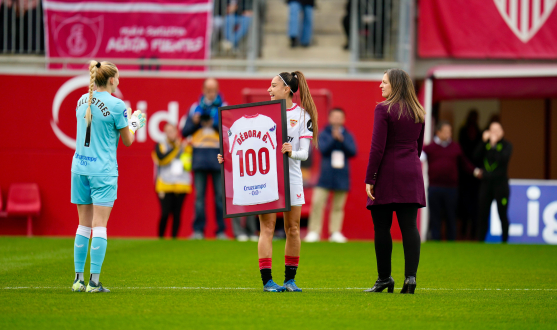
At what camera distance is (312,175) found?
14414 mm

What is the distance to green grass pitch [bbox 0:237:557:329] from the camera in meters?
5.14

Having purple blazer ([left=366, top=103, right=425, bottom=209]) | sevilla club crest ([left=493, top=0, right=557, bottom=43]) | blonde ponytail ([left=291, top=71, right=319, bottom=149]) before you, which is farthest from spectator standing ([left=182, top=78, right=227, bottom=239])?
purple blazer ([left=366, top=103, right=425, bottom=209])

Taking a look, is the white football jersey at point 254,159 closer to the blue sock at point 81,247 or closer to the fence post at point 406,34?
the blue sock at point 81,247

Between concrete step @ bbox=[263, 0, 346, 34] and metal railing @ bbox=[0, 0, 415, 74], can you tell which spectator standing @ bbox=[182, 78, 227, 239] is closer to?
metal railing @ bbox=[0, 0, 415, 74]

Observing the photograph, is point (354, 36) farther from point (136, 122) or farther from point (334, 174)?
point (136, 122)

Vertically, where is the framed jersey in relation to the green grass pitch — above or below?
above

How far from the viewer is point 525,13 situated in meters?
14.4

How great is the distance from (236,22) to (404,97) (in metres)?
9.10

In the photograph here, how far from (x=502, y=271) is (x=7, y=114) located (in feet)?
32.1

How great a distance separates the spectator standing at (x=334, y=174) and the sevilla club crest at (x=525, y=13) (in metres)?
3.85

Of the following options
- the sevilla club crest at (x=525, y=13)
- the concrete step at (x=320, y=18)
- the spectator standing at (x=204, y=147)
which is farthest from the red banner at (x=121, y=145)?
the sevilla club crest at (x=525, y=13)

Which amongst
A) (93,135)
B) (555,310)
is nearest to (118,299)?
(93,135)

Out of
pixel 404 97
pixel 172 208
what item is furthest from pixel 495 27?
pixel 404 97

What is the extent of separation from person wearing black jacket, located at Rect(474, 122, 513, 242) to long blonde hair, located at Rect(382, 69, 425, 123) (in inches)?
279
